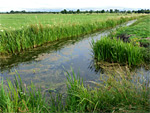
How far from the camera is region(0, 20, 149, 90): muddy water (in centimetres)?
501

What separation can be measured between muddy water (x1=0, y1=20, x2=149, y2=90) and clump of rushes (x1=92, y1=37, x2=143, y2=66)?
2.44 feet

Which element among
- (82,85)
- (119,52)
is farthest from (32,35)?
(82,85)

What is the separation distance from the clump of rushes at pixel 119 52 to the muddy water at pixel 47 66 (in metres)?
0.74

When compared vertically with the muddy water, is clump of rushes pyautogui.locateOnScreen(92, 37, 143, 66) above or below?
above

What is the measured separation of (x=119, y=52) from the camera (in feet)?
20.0

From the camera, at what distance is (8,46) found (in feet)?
26.1

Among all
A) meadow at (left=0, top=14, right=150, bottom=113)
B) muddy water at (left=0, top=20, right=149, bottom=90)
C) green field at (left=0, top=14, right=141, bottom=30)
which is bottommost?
muddy water at (left=0, top=20, right=149, bottom=90)

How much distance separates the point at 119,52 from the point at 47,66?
3.65 metres

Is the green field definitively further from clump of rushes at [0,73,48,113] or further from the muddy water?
clump of rushes at [0,73,48,113]

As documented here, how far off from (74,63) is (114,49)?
217 centimetres

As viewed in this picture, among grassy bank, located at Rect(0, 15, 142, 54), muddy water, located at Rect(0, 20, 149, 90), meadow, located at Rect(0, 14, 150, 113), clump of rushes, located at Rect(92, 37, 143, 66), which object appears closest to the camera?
meadow, located at Rect(0, 14, 150, 113)

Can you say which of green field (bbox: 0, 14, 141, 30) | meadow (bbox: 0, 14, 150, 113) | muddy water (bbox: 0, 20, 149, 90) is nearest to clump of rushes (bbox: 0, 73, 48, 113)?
meadow (bbox: 0, 14, 150, 113)

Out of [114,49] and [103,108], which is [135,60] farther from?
[103,108]

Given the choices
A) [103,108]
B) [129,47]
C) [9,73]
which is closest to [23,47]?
[9,73]
